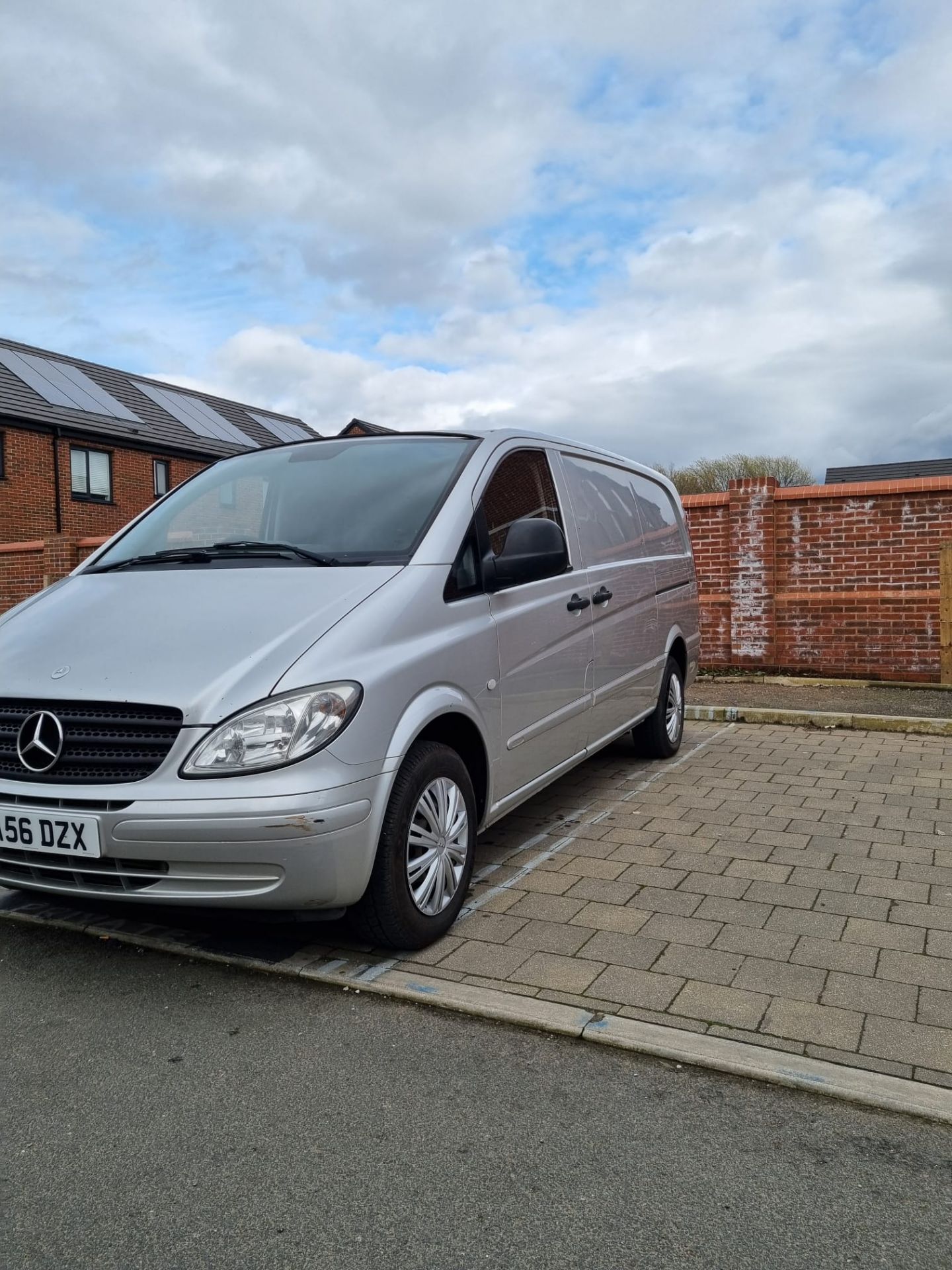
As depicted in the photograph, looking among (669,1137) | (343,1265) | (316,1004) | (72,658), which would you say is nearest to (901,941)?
(669,1137)

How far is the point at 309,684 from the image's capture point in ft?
10.1

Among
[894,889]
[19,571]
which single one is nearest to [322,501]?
[894,889]

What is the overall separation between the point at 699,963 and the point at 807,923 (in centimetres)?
60

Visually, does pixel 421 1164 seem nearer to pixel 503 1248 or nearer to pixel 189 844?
pixel 503 1248

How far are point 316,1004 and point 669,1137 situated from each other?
→ 1.22 m

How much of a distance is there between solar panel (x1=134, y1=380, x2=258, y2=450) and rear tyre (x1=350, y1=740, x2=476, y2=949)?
99.2 feet

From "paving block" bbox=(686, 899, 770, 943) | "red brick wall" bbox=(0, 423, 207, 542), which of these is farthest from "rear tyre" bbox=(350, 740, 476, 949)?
"red brick wall" bbox=(0, 423, 207, 542)

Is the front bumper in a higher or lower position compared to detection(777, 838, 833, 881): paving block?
higher

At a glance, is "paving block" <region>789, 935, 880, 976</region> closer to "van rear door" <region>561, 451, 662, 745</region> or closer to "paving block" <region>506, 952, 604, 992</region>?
"paving block" <region>506, 952, 604, 992</region>

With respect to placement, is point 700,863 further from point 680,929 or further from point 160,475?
point 160,475

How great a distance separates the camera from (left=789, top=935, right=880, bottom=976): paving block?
3.35 meters

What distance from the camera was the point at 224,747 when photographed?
9.89 feet

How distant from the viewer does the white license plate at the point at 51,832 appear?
307 centimetres

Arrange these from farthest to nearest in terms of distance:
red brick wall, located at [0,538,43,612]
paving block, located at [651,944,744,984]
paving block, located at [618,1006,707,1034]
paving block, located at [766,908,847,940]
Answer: red brick wall, located at [0,538,43,612]
paving block, located at [766,908,847,940]
paving block, located at [651,944,744,984]
paving block, located at [618,1006,707,1034]
